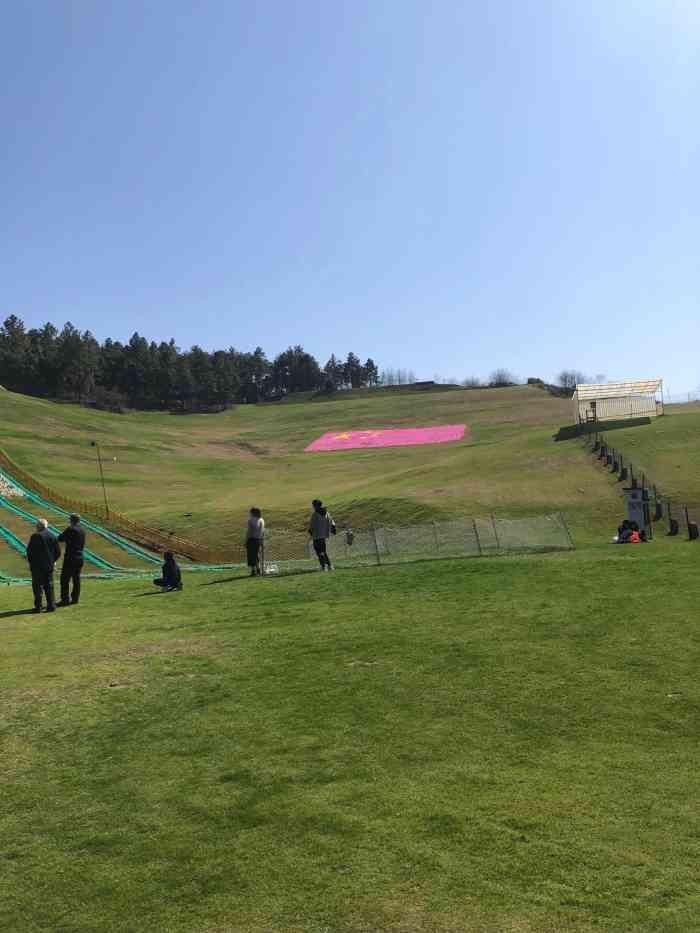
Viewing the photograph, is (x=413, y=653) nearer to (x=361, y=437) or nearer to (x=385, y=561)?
(x=385, y=561)

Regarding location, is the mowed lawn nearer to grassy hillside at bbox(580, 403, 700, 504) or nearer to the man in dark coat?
the man in dark coat

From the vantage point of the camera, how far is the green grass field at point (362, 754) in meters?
6.26

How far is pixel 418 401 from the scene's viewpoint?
145m

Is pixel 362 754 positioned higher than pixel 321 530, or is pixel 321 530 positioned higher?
Result: pixel 321 530

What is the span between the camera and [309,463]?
3597 inches

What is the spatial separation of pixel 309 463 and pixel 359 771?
83.1 meters

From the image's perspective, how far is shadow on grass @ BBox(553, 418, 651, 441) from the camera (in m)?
63.6

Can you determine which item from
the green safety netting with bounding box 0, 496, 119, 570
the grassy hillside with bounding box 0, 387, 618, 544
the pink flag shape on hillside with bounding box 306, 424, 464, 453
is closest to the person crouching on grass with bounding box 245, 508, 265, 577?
the green safety netting with bounding box 0, 496, 119, 570

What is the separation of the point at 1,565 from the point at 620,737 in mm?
33257

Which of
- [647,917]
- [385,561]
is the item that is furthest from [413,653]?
[385,561]

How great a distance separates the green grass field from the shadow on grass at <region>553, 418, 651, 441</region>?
146ft

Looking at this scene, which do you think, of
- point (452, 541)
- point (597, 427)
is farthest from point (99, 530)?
point (597, 427)

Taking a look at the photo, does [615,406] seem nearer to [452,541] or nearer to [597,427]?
[597,427]

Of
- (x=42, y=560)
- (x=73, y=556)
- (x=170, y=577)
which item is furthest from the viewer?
(x=170, y=577)
